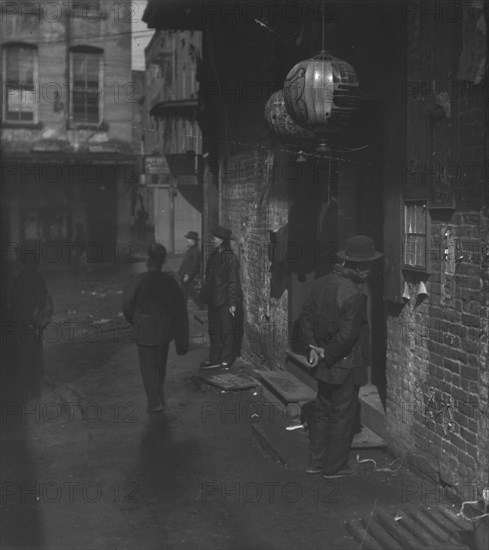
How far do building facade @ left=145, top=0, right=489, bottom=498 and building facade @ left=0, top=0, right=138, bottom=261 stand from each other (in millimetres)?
20201

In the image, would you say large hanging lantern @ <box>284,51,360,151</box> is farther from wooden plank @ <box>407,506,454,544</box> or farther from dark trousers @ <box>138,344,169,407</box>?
dark trousers @ <box>138,344,169,407</box>

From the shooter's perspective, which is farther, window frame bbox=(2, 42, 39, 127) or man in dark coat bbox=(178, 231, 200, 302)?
window frame bbox=(2, 42, 39, 127)

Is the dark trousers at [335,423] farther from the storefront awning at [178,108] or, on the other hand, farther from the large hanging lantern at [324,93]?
the storefront awning at [178,108]

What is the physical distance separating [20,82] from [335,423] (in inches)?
1053

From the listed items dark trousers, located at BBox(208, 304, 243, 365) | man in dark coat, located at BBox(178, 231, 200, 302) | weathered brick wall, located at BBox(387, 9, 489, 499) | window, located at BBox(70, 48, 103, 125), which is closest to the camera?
weathered brick wall, located at BBox(387, 9, 489, 499)

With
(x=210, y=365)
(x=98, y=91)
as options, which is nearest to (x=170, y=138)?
(x=98, y=91)

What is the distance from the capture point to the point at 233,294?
10117 millimetres

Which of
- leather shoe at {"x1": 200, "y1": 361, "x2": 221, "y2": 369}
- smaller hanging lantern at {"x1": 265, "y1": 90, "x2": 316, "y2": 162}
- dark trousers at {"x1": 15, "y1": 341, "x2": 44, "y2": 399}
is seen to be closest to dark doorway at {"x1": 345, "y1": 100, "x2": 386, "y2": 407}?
smaller hanging lantern at {"x1": 265, "y1": 90, "x2": 316, "y2": 162}

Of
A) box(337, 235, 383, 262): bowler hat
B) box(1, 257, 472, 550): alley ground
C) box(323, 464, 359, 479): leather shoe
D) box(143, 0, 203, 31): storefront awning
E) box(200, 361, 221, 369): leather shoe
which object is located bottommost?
box(1, 257, 472, 550): alley ground

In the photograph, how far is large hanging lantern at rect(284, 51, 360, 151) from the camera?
5.62 meters

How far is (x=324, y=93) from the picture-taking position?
5621 mm

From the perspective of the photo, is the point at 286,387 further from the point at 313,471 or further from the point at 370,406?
the point at 313,471

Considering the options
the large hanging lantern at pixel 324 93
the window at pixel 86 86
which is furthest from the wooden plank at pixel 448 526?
the window at pixel 86 86

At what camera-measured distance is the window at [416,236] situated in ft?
18.2
